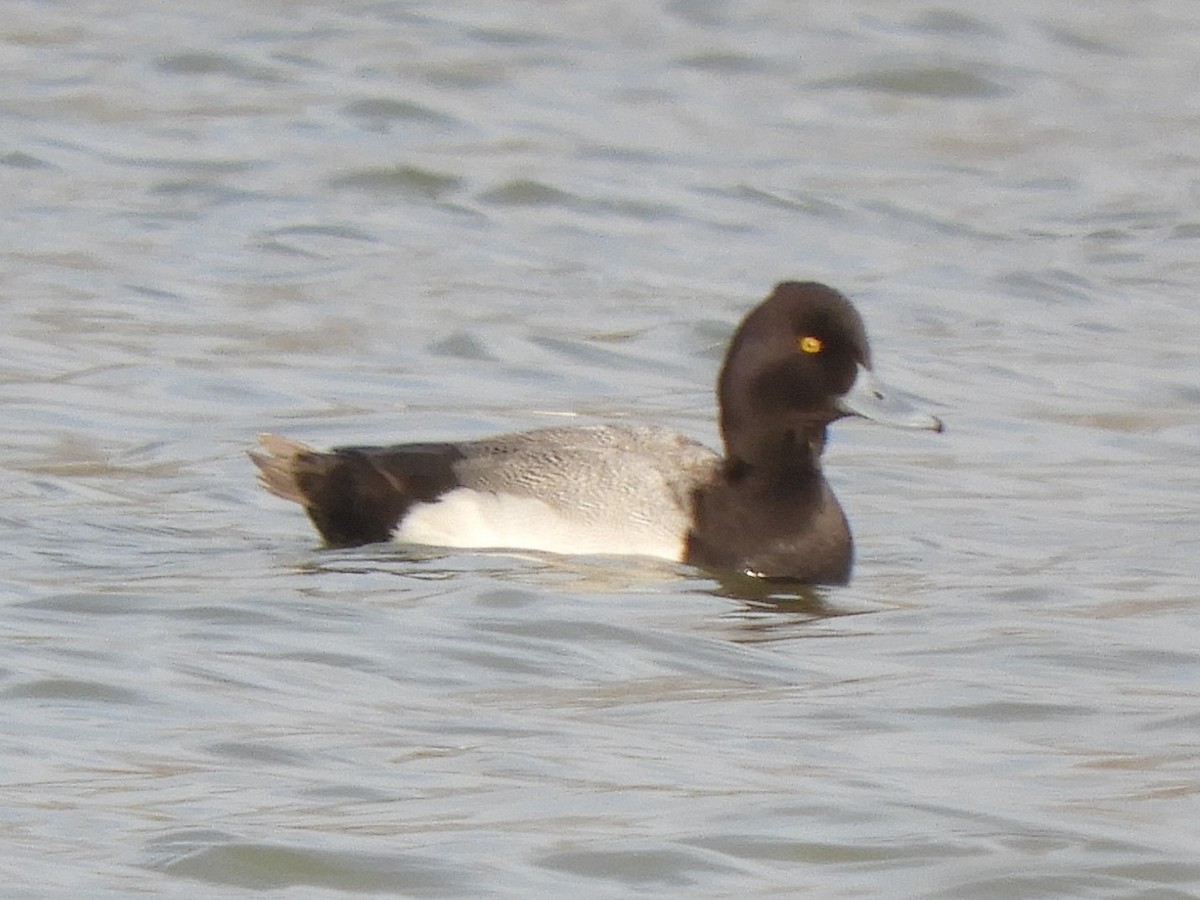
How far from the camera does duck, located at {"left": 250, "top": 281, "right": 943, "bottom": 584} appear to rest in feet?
28.0

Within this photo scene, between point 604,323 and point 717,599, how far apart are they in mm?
4680

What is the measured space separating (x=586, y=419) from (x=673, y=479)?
7.48 ft

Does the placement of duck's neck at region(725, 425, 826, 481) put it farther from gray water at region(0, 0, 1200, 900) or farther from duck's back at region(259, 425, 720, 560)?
gray water at region(0, 0, 1200, 900)

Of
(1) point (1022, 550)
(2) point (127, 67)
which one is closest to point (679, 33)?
(2) point (127, 67)

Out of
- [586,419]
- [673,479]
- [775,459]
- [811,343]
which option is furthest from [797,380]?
[586,419]

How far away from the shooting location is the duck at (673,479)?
28.0 feet

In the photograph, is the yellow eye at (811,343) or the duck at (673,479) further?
the yellow eye at (811,343)

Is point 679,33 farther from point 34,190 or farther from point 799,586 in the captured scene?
point 799,586

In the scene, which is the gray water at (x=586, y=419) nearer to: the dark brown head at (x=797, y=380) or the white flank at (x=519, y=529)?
the white flank at (x=519, y=529)

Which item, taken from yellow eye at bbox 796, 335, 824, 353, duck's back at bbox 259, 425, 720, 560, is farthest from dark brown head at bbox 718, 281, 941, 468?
duck's back at bbox 259, 425, 720, 560

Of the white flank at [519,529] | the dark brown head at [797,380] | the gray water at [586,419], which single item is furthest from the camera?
the dark brown head at [797,380]

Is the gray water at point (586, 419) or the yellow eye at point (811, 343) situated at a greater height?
the yellow eye at point (811, 343)

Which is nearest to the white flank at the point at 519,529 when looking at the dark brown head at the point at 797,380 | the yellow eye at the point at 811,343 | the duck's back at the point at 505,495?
the duck's back at the point at 505,495

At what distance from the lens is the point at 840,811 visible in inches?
229
